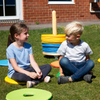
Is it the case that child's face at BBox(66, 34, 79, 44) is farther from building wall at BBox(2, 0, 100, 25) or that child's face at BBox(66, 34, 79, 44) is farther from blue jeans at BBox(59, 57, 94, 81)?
building wall at BBox(2, 0, 100, 25)

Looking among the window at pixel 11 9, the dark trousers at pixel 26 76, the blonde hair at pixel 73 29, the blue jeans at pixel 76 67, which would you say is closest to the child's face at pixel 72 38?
the blonde hair at pixel 73 29

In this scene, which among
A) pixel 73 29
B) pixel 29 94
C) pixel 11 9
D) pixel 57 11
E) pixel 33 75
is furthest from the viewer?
pixel 57 11

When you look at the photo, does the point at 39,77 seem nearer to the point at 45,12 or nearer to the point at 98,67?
the point at 98,67


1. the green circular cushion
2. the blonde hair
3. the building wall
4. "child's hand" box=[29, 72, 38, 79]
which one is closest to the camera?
the green circular cushion

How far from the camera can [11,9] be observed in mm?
11125

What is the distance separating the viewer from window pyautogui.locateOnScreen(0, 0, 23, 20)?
11.0m

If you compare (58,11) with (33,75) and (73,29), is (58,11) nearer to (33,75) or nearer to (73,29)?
(73,29)

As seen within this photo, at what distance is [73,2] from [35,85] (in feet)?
29.6

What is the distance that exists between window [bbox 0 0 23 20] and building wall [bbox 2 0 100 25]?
0.27 metres

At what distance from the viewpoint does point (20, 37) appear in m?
3.80

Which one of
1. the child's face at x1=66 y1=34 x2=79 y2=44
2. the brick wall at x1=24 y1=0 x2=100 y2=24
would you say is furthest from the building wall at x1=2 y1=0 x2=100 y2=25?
the child's face at x1=66 y1=34 x2=79 y2=44

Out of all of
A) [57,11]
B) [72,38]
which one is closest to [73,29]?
[72,38]

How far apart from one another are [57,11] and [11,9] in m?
2.32

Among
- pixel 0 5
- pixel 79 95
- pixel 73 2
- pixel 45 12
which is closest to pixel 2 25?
pixel 0 5
